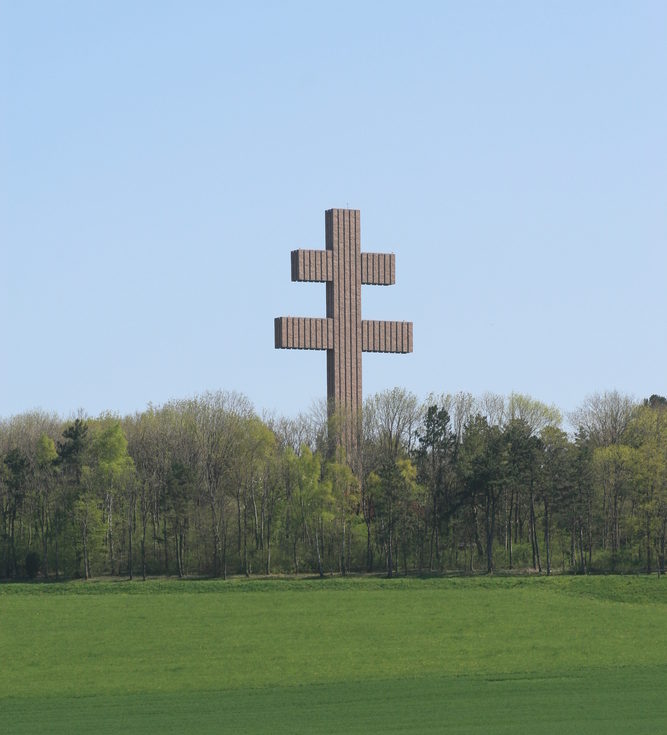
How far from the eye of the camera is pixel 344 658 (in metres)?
46.4

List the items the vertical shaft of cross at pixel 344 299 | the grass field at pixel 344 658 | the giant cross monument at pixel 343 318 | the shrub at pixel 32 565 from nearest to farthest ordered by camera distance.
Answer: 1. the grass field at pixel 344 658
2. the giant cross monument at pixel 343 318
3. the vertical shaft of cross at pixel 344 299
4. the shrub at pixel 32 565

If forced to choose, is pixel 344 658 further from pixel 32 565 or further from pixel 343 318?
pixel 32 565

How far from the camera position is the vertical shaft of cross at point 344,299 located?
268 feet

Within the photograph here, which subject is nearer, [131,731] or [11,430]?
[131,731]

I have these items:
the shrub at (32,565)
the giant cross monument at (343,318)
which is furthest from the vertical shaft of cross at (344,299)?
the shrub at (32,565)

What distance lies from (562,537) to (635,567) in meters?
8.13

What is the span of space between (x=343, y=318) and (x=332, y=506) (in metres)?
13.5

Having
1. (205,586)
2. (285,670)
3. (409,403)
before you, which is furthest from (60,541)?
(285,670)

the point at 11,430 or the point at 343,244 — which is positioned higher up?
the point at 343,244

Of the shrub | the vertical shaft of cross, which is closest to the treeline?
the shrub

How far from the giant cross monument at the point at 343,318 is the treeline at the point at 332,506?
8698 mm

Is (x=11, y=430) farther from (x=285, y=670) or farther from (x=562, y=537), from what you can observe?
(x=285, y=670)

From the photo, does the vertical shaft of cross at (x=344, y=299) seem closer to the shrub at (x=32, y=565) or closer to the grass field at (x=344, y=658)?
the grass field at (x=344, y=658)

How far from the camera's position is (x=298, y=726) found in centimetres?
3284
